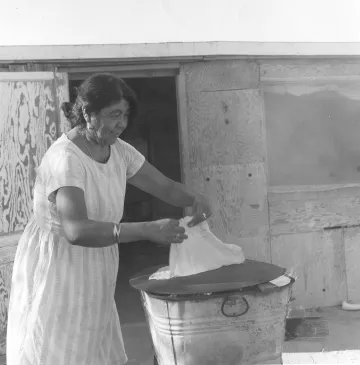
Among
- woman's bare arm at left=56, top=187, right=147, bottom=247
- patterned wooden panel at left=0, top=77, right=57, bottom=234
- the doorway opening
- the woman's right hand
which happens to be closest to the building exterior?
patterned wooden panel at left=0, top=77, right=57, bottom=234

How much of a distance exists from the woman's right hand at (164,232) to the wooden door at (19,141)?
8.88 feet

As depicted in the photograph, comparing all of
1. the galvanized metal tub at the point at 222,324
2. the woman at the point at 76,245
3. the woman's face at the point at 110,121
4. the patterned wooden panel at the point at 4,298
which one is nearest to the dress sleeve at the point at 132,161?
the woman at the point at 76,245

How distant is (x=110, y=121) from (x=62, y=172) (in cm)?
34

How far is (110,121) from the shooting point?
242 centimetres

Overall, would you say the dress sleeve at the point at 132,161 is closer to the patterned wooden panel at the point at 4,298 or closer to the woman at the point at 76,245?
the woman at the point at 76,245

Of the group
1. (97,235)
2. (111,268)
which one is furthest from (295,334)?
(97,235)

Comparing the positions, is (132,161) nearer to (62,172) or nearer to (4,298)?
(62,172)

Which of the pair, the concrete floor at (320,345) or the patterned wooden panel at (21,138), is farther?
the patterned wooden panel at (21,138)

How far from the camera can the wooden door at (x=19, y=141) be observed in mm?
4621

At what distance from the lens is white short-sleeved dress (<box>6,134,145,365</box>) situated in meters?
2.42

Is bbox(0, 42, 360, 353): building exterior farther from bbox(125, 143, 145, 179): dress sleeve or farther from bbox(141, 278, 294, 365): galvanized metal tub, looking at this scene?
bbox(141, 278, 294, 365): galvanized metal tub

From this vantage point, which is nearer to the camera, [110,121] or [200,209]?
[110,121]

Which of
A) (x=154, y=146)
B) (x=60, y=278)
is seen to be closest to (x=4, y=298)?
(x=60, y=278)

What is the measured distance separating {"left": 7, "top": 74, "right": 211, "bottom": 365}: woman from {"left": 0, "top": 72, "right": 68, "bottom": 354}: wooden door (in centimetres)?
220
